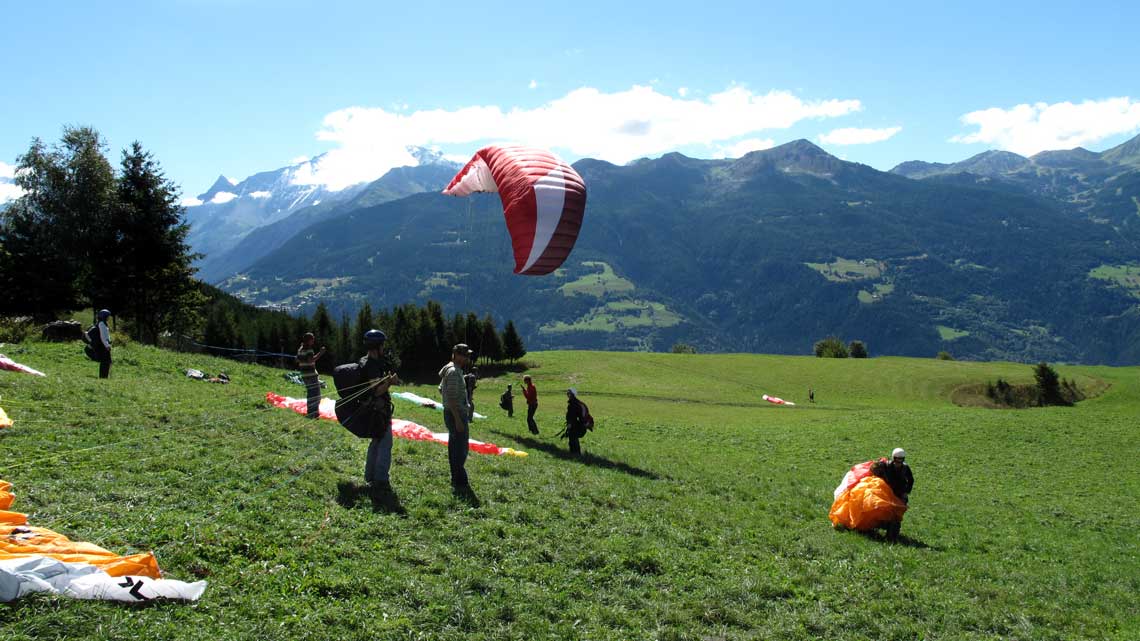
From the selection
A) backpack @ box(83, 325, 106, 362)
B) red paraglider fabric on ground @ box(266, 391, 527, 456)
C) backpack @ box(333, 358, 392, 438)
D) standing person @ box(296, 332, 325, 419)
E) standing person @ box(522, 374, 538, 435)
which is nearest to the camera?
backpack @ box(333, 358, 392, 438)

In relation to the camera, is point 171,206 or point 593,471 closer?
point 593,471

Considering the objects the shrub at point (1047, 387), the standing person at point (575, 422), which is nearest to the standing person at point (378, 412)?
the standing person at point (575, 422)

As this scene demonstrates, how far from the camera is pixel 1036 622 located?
10820mm

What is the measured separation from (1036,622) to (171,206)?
5207cm

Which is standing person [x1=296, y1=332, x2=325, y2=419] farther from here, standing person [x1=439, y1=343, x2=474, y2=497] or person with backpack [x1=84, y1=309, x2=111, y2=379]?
person with backpack [x1=84, y1=309, x2=111, y2=379]

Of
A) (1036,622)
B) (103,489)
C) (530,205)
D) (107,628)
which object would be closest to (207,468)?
(103,489)

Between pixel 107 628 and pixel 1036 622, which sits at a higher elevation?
pixel 107 628

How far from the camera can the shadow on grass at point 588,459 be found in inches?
763

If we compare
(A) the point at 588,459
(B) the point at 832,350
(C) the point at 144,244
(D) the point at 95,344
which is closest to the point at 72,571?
(A) the point at 588,459

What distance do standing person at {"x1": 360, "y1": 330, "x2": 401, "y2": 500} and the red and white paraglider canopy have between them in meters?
7.65

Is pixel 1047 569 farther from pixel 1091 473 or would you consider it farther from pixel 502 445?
pixel 1091 473

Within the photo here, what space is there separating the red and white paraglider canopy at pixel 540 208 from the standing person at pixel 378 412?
25.1 feet

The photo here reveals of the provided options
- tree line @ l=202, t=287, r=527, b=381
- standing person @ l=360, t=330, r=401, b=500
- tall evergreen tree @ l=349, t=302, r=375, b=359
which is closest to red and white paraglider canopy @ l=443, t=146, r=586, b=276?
standing person @ l=360, t=330, r=401, b=500

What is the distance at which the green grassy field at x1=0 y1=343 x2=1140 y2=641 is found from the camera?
8430 mm
